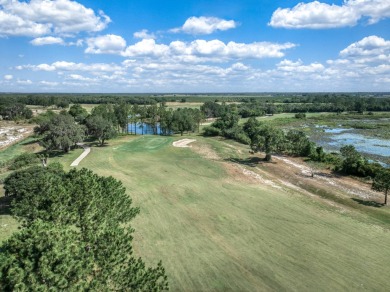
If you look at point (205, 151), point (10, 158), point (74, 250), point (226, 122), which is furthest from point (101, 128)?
point (74, 250)

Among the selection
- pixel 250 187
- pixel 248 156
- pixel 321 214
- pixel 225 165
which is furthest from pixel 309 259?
pixel 248 156

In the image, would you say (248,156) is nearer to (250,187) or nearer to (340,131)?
(250,187)

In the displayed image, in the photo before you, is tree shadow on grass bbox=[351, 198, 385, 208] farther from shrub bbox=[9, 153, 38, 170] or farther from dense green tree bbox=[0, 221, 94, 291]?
shrub bbox=[9, 153, 38, 170]

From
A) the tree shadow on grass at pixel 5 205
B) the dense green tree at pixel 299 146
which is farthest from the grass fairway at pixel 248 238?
the dense green tree at pixel 299 146

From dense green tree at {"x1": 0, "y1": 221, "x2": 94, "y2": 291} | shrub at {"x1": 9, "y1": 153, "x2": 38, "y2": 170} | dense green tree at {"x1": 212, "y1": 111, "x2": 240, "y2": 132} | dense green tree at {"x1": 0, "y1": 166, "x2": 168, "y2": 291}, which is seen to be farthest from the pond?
shrub at {"x1": 9, "y1": 153, "x2": 38, "y2": 170}

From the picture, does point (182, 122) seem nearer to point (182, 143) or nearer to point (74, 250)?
point (182, 143)
